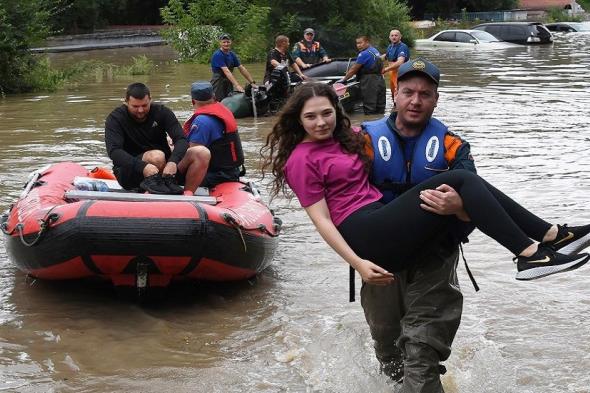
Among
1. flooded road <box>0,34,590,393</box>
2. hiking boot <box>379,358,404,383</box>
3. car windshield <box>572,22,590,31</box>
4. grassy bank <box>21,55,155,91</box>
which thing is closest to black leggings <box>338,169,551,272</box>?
hiking boot <box>379,358,404,383</box>

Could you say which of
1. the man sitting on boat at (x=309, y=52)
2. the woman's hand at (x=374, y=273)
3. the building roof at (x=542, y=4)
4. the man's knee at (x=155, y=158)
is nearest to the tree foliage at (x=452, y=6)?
the building roof at (x=542, y=4)

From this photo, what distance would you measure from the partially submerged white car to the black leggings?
34145mm

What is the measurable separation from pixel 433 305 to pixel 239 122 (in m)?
12.7

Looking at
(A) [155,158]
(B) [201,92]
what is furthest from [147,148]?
(B) [201,92]

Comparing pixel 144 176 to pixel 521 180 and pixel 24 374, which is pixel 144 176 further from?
pixel 521 180

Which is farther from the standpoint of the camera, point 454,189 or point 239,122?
point 239,122

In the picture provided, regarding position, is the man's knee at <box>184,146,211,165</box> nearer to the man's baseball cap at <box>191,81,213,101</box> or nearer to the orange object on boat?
the man's baseball cap at <box>191,81,213,101</box>

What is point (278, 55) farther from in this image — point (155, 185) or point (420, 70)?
point (420, 70)

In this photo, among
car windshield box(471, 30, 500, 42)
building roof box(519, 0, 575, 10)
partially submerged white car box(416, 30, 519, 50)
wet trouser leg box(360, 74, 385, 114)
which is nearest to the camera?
wet trouser leg box(360, 74, 385, 114)

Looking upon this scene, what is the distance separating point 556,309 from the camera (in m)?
6.76

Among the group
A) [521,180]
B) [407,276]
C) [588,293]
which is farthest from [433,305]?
[521,180]

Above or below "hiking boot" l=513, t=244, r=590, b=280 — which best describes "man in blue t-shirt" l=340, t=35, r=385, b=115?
below

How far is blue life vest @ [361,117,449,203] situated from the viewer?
4234 millimetres

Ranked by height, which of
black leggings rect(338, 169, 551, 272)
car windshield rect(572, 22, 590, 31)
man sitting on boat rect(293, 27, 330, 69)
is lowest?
car windshield rect(572, 22, 590, 31)
